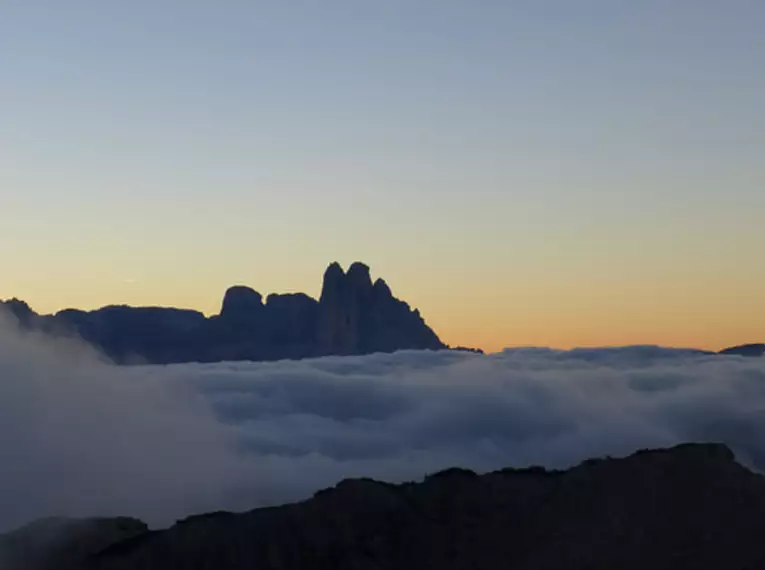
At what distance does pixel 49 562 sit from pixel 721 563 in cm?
11774

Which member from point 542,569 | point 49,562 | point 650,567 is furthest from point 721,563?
point 49,562

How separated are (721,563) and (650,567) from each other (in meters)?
12.0

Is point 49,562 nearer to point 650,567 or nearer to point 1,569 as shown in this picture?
point 1,569

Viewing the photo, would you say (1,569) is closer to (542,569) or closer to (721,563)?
(542,569)

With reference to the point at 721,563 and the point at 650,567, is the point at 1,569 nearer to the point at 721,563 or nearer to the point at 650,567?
the point at 650,567

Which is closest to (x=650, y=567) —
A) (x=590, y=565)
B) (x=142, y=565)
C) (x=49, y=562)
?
(x=590, y=565)

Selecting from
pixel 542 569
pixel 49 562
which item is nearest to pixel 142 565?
pixel 49 562

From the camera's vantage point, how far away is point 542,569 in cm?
19788

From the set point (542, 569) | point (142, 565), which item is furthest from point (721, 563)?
point (142, 565)

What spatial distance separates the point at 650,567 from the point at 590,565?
10.3m

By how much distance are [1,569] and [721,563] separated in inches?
4974

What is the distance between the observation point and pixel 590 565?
19388 cm

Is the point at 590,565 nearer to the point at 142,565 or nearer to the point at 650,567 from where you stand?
the point at 650,567

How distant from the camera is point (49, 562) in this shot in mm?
198125
